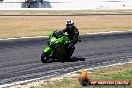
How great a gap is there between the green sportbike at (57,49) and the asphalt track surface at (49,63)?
11.4 inches

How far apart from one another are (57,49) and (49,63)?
0.88 m

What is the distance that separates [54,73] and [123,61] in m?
4.51

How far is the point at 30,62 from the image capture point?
55.4 ft

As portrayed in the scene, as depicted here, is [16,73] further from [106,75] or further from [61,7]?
[61,7]

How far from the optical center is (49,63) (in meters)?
16.7

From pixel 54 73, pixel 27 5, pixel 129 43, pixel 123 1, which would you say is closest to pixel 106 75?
pixel 54 73

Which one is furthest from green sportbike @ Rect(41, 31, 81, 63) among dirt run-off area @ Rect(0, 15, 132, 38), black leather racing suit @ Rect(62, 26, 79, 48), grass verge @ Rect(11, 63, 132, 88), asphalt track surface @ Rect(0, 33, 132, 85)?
dirt run-off area @ Rect(0, 15, 132, 38)

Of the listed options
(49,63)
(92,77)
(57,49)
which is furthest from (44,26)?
(92,77)

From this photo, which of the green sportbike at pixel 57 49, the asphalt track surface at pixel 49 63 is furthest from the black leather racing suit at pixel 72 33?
the asphalt track surface at pixel 49 63

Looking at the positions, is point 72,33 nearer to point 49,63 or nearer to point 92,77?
point 49,63

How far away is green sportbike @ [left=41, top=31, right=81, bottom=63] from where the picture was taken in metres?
16.9

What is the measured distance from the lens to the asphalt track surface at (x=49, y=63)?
1450 centimetres

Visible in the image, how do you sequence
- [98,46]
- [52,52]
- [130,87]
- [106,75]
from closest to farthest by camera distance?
[130,87] → [106,75] → [52,52] → [98,46]


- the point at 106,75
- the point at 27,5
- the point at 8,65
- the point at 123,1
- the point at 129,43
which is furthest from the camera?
the point at 123,1
